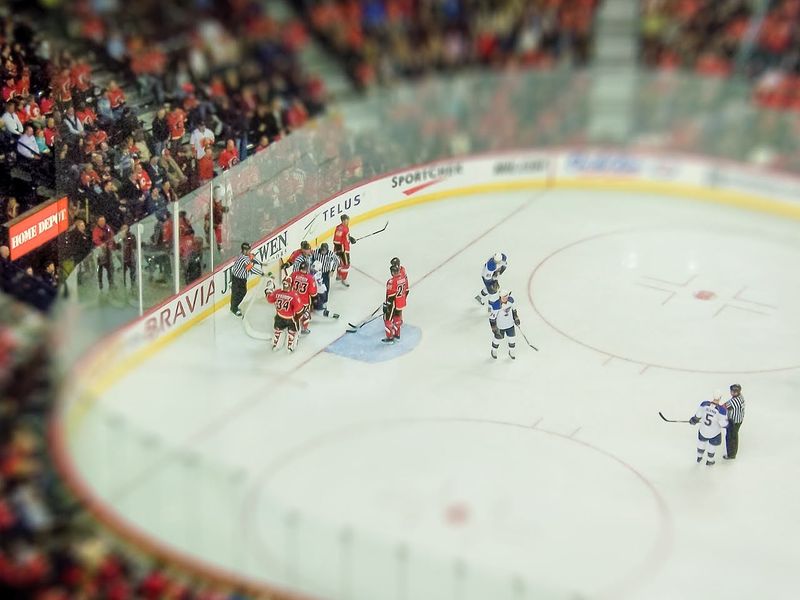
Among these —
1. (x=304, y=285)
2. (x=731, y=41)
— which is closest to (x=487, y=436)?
(x=304, y=285)

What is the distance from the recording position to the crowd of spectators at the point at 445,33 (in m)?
19.0

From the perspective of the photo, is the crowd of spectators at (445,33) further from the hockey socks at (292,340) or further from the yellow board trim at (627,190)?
the hockey socks at (292,340)

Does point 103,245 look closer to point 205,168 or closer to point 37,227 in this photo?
point 37,227

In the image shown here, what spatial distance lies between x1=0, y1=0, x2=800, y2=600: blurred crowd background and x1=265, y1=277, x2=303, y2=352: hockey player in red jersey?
0.95 meters

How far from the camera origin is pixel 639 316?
14195 mm

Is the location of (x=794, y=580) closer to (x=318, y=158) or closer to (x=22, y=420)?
(x=22, y=420)

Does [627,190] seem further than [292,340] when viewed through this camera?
Yes

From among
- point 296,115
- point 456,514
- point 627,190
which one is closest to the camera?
point 456,514

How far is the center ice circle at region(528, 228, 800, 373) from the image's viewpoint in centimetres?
1342

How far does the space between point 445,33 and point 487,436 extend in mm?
9451

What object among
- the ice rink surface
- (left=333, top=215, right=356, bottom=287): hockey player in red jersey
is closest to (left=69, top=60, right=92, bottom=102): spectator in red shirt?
the ice rink surface

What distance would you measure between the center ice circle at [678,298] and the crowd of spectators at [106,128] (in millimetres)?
3550

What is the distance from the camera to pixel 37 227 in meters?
13.1

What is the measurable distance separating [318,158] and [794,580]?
7.07 m
